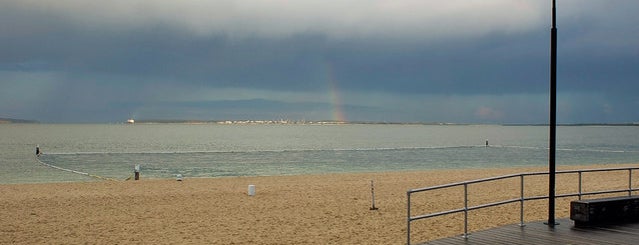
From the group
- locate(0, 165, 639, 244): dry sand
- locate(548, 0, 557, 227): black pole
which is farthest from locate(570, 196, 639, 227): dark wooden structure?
locate(0, 165, 639, 244): dry sand

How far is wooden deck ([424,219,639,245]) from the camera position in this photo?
8.00 m

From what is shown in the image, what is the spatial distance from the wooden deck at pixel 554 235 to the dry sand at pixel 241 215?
3.65 meters

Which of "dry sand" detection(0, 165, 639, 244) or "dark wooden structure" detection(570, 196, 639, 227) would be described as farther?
"dry sand" detection(0, 165, 639, 244)

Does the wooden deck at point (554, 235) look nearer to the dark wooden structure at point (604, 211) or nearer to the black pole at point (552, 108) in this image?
the dark wooden structure at point (604, 211)

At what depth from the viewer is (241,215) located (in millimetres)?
16594

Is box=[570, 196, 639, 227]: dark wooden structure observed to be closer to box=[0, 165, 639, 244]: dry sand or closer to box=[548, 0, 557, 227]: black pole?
box=[548, 0, 557, 227]: black pole

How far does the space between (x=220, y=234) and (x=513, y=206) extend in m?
8.51

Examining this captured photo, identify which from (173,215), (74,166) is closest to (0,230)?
(173,215)

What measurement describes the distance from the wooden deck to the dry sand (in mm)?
3654

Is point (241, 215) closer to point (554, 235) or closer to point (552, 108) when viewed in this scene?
point (552, 108)

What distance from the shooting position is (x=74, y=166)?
5012 cm

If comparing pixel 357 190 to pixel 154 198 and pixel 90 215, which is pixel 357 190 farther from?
pixel 90 215

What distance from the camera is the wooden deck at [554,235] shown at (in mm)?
8000

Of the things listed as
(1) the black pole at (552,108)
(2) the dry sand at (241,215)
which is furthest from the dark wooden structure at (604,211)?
(2) the dry sand at (241,215)
